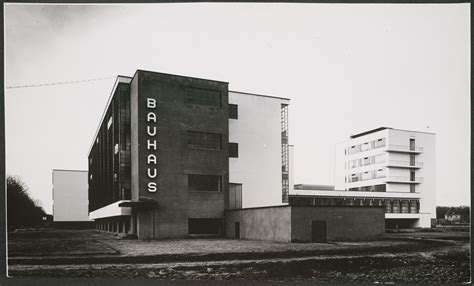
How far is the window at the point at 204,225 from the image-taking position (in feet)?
86.0

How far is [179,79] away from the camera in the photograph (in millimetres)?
26047

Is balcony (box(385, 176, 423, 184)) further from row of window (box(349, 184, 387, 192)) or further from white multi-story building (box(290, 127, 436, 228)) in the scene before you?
row of window (box(349, 184, 387, 192))

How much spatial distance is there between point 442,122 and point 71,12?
473 inches

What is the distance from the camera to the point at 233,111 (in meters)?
31.7

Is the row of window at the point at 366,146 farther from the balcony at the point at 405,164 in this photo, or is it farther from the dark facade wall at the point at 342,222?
the dark facade wall at the point at 342,222

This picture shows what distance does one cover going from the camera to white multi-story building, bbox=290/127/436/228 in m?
48.0

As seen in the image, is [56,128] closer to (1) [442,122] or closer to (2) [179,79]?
(2) [179,79]

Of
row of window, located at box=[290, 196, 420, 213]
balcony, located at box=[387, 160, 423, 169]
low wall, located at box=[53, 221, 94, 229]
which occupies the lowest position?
low wall, located at box=[53, 221, 94, 229]

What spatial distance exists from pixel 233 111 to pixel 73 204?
25661 mm

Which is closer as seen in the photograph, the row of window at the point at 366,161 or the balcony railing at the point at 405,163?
the balcony railing at the point at 405,163

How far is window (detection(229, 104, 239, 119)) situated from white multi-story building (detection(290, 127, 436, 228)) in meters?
17.8

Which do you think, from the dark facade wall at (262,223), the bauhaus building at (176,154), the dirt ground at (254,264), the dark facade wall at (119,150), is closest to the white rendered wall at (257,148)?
the bauhaus building at (176,154)

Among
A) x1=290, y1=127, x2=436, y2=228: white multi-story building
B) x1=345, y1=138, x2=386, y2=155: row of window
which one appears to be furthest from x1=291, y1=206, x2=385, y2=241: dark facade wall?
x1=345, y1=138, x2=386, y2=155: row of window

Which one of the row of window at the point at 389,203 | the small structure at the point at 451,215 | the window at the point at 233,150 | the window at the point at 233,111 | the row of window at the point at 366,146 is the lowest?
the row of window at the point at 389,203
